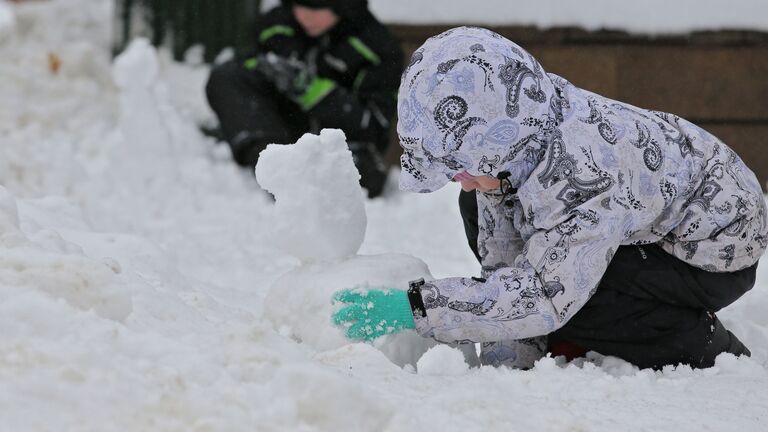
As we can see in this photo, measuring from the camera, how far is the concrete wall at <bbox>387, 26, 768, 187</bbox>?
13.0 ft

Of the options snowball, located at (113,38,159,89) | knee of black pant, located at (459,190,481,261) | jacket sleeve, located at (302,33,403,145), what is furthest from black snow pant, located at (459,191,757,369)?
snowball, located at (113,38,159,89)

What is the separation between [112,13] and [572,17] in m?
2.26

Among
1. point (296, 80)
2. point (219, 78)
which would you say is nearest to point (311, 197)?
point (296, 80)

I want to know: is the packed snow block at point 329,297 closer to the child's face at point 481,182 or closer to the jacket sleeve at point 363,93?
the child's face at point 481,182

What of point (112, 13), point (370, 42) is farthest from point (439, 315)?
point (112, 13)

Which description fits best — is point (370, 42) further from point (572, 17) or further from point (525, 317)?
point (525, 317)

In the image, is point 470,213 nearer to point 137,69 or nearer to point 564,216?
point 564,216

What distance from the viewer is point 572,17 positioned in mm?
4023

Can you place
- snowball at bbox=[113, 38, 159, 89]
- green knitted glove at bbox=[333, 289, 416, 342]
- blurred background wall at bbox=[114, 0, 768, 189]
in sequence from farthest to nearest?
blurred background wall at bbox=[114, 0, 768, 189] → snowball at bbox=[113, 38, 159, 89] → green knitted glove at bbox=[333, 289, 416, 342]

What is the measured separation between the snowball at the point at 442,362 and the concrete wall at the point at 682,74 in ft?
8.37

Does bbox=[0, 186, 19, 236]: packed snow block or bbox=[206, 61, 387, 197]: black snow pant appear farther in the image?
bbox=[206, 61, 387, 197]: black snow pant

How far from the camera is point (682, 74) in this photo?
3.99m

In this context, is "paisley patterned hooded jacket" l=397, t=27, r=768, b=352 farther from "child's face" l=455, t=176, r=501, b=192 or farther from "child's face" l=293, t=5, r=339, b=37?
"child's face" l=293, t=5, r=339, b=37

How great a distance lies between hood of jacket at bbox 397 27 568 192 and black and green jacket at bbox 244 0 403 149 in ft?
7.55
